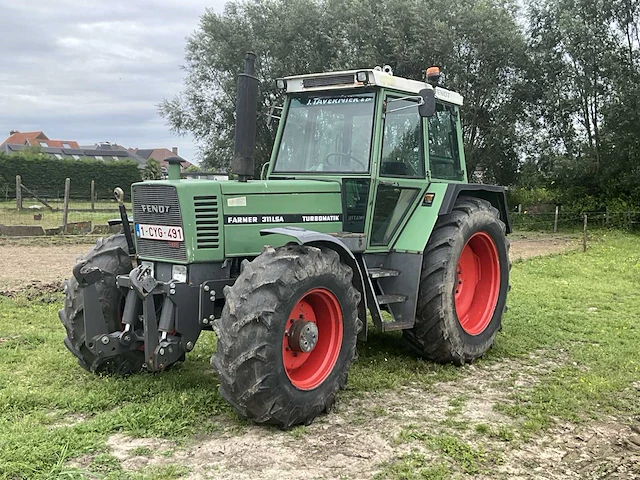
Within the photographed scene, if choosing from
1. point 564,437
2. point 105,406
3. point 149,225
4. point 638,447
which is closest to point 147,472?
point 105,406

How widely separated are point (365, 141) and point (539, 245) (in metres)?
13.1

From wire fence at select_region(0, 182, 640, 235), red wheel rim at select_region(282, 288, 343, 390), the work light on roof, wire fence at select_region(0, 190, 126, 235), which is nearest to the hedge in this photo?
wire fence at select_region(0, 190, 126, 235)

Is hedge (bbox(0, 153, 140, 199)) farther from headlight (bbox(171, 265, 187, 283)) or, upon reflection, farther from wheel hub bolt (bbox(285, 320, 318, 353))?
wheel hub bolt (bbox(285, 320, 318, 353))

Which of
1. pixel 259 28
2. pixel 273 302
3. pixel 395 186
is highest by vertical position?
pixel 259 28

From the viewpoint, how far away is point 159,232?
4859 mm

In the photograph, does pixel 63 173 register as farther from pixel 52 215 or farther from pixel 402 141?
pixel 402 141

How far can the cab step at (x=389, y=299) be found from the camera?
547cm

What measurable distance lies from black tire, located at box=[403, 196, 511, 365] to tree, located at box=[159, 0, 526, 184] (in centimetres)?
1507

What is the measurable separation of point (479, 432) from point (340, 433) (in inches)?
36.3

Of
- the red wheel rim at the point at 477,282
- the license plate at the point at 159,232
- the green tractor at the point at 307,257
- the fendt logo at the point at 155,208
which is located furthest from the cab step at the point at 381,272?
the fendt logo at the point at 155,208

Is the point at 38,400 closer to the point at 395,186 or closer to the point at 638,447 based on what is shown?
Answer: the point at 395,186

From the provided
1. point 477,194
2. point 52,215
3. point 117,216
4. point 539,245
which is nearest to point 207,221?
point 477,194

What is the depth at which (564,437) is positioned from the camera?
4.31 m

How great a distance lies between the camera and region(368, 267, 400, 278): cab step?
5543 millimetres
